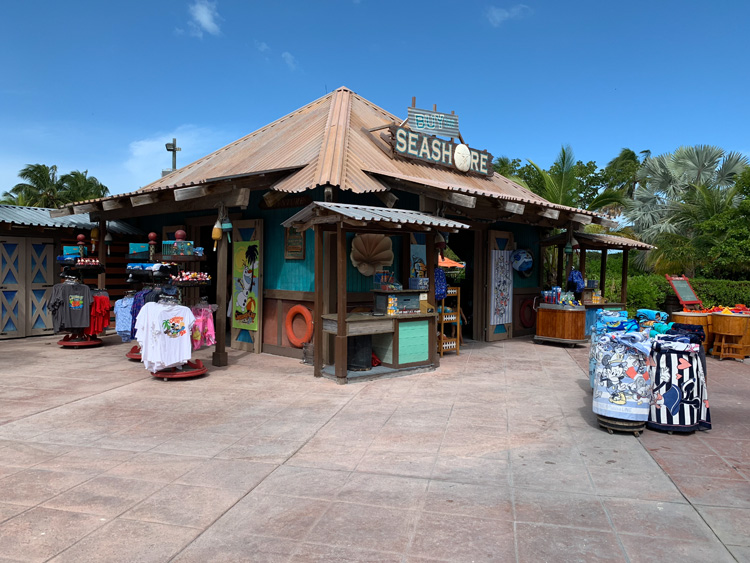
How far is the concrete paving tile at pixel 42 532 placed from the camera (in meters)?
3.06

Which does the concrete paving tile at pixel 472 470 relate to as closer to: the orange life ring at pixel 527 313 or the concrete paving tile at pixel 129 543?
the concrete paving tile at pixel 129 543

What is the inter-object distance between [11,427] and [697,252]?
1947 cm

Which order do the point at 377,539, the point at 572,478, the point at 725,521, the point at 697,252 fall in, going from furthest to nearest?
the point at 697,252 → the point at 572,478 → the point at 725,521 → the point at 377,539

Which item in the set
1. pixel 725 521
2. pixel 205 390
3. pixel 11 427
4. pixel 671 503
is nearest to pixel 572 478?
pixel 671 503

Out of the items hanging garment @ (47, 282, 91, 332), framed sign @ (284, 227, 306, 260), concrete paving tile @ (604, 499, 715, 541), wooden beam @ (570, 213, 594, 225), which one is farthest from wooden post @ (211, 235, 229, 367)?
wooden beam @ (570, 213, 594, 225)

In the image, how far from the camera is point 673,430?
212 inches

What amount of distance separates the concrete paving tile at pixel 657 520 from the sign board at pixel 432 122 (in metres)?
8.34

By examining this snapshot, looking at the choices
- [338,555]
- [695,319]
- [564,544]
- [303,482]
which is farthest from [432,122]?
[338,555]

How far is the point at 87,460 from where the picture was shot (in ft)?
14.9

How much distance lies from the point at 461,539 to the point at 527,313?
33.5ft

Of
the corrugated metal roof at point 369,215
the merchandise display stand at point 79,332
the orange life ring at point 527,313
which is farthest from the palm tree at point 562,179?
the merchandise display stand at point 79,332

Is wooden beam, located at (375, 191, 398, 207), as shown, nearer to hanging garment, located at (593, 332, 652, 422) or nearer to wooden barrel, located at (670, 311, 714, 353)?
hanging garment, located at (593, 332, 652, 422)

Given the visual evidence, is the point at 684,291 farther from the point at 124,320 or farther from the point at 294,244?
the point at 124,320

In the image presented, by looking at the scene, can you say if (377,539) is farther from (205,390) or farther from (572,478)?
(205,390)
